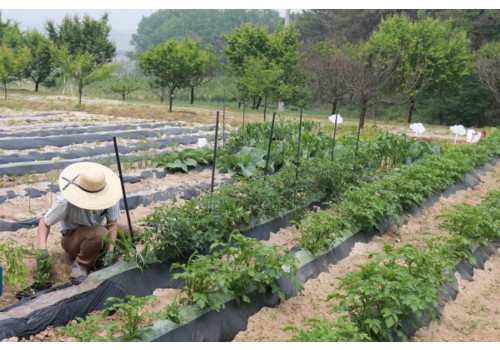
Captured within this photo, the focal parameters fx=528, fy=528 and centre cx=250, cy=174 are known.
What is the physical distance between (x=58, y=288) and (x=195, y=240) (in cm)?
112

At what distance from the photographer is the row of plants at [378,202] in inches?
193

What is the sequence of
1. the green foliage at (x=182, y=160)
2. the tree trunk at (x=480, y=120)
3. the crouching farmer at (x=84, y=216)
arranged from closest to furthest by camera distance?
1. the crouching farmer at (x=84, y=216)
2. the green foliage at (x=182, y=160)
3. the tree trunk at (x=480, y=120)

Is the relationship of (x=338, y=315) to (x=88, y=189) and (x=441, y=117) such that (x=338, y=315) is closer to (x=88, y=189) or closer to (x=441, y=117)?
(x=88, y=189)

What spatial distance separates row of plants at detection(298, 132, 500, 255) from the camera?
4.89 metres

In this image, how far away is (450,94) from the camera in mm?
25734

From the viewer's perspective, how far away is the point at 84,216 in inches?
167

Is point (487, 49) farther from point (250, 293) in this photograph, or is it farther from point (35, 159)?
point (250, 293)

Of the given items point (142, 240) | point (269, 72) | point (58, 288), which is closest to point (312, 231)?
point (142, 240)

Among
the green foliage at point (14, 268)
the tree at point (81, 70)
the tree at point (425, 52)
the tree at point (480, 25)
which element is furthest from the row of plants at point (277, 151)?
the tree at point (480, 25)

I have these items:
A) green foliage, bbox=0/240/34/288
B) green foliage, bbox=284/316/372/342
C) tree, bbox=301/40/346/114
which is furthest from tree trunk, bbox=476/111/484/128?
green foliage, bbox=0/240/34/288

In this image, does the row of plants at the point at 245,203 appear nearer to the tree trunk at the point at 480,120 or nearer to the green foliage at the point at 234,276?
the green foliage at the point at 234,276

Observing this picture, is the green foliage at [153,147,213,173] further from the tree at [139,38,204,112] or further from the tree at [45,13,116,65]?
the tree at [45,13,116,65]

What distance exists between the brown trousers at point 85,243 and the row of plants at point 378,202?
5.87ft

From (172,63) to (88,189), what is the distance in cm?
1588
